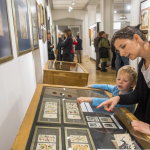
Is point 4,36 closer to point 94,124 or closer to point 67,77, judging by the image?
point 94,124

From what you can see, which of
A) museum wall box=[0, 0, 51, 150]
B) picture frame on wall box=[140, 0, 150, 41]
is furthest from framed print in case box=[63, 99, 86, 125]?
picture frame on wall box=[140, 0, 150, 41]

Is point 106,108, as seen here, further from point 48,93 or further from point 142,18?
point 142,18

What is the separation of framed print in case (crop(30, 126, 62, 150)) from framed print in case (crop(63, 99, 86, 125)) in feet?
0.50

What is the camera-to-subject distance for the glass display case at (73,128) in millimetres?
946

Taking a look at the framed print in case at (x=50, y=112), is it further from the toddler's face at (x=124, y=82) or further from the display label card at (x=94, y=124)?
the toddler's face at (x=124, y=82)

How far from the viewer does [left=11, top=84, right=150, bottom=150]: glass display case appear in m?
0.95

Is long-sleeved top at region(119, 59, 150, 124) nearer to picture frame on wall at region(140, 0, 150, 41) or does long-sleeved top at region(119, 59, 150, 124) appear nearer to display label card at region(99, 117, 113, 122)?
display label card at region(99, 117, 113, 122)

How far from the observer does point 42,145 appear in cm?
94

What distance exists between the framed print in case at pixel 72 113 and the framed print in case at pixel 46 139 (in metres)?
0.15

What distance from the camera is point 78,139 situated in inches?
40.1

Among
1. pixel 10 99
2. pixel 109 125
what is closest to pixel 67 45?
pixel 10 99

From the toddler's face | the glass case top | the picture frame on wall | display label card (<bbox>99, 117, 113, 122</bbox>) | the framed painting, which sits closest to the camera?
the framed painting

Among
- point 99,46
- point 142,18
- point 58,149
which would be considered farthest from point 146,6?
point 58,149

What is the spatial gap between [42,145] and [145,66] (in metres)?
0.96
